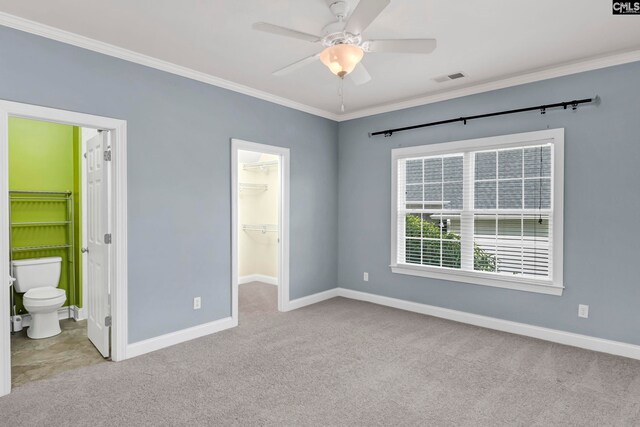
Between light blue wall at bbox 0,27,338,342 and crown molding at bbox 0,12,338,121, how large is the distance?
0.05m

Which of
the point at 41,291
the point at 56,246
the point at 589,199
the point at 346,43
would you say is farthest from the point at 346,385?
the point at 56,246

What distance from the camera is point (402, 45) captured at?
2334mm

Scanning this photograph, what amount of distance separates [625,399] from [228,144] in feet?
13.3

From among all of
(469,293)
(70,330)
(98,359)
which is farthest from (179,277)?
(469,293)

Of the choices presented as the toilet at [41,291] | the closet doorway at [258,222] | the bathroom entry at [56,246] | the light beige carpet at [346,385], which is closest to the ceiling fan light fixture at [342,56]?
the bathroom entry at [56,246]

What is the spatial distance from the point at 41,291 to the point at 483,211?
15.7 ft

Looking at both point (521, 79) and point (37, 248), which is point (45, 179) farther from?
Result: point (521, 79)

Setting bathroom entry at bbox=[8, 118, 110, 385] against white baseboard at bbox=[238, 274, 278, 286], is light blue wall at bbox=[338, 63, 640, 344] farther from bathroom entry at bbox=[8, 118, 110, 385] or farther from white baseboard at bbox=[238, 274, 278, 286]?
bathroom entry at bbox=[8, 118, 110, 385]

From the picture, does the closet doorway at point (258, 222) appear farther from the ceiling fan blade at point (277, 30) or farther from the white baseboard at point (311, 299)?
the ceiling fan blade at point (277, 30)

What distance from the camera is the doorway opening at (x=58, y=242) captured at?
2895 millimetres

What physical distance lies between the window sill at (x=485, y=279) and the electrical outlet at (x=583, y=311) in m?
0.20

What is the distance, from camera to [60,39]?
2.87m

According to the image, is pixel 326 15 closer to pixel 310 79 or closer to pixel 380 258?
pixel 310 79

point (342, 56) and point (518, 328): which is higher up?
point (342, 56)
